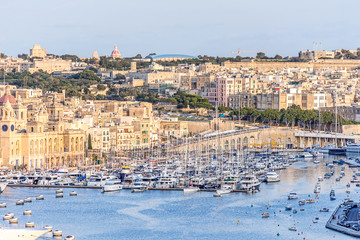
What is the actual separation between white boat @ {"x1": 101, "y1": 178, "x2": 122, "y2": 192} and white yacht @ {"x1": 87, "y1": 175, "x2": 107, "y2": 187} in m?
0.49

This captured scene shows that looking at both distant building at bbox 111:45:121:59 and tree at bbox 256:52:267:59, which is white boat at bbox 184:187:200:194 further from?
tree at bbox 256:52:267:59

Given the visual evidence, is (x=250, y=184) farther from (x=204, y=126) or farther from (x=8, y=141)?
(x=204, y=126)

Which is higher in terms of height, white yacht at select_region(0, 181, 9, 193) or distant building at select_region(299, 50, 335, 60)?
distant building at select_region(299, 50, 335, 60)

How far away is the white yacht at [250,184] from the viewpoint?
45.2 m

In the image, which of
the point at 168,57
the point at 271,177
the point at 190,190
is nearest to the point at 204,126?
the point at 271,177

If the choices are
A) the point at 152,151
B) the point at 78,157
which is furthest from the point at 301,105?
the point at 78,157

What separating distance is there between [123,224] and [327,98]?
156 ft

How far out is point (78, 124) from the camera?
56.2m

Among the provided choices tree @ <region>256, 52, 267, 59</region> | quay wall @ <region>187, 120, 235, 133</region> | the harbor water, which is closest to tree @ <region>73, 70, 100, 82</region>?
quay wall @ <region>187, 120, 235, 133</region>

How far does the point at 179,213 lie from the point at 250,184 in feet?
21.6

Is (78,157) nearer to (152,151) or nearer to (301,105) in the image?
(152,151)

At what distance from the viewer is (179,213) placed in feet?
130

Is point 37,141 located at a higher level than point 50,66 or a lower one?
lower

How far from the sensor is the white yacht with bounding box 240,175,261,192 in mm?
45166
